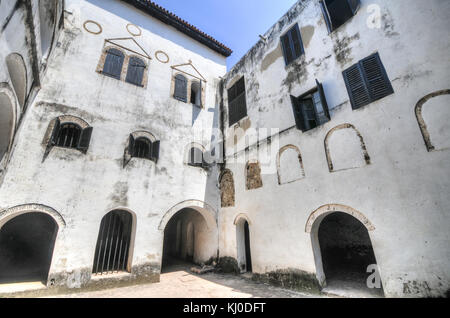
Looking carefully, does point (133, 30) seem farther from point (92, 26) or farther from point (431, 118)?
point (431, 118)

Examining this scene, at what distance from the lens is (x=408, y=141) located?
4418mm

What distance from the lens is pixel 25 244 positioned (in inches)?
301

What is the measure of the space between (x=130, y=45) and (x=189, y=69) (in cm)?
286

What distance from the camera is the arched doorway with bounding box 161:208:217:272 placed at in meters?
9.05

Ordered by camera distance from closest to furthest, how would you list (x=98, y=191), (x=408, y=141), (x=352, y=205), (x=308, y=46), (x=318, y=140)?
(x=408, y=141) < (x=352, y=205) < (x=318, y=140) < (x=98, y=191) < (x=308, y=46)

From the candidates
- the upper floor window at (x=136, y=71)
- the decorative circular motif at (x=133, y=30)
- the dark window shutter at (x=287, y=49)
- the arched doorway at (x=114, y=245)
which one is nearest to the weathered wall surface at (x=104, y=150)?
the decorative circular motif at (x=133, y=30)

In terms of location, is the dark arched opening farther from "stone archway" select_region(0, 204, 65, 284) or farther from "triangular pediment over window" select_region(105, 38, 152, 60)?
"triangular pediment over window" select_region(105, 38, 152, 60)

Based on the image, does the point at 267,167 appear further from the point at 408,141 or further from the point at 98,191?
the point at 98,191

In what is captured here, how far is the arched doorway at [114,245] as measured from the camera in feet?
22.0

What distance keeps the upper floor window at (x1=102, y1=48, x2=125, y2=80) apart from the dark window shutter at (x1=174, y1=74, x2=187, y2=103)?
241 centimetres

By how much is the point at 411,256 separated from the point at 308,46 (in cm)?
663

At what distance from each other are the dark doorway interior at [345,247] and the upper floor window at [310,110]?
442 centimetres

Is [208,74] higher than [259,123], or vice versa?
[208,74]
